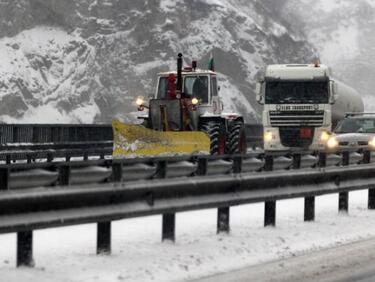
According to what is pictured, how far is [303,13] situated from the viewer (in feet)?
468

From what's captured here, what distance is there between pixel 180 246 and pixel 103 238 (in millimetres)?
1014

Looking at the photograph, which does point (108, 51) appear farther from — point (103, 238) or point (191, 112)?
point (103, 238)

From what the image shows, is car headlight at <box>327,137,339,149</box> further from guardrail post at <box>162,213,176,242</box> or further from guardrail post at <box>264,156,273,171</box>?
guardrail post at <box>162,213,176,242</box>

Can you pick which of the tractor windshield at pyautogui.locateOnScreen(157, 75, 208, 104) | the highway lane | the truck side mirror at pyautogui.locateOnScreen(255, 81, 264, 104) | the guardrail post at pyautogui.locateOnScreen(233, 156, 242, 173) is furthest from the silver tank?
the highway lane

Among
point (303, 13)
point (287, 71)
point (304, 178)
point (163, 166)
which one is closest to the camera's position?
point (163, 166)

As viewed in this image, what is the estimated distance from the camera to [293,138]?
25828 millimetres

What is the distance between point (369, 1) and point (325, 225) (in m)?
145

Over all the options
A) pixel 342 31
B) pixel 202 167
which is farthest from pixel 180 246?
pixel 342 31

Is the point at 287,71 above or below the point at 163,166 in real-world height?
above

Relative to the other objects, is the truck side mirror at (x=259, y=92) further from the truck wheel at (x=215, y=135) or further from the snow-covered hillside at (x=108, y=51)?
the snow-covered hillside at (x=108, y=51)

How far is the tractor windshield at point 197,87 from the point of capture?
68.6ft

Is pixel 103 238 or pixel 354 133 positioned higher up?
pixel 354 133

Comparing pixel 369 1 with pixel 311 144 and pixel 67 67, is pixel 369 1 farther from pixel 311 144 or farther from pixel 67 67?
pixel 311 144

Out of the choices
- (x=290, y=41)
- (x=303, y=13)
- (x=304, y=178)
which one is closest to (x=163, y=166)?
(x=304, y=178)
